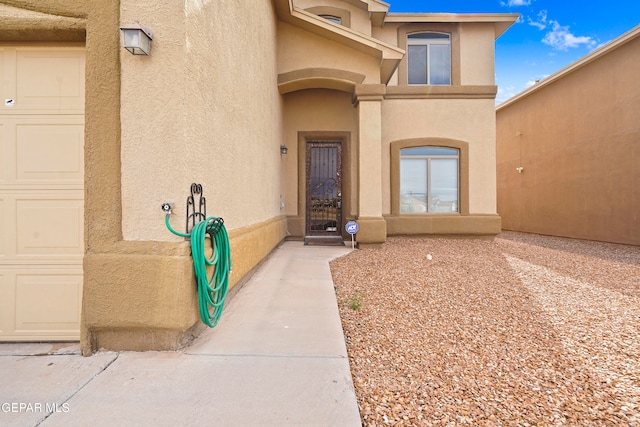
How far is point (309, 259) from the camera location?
6.37 meters

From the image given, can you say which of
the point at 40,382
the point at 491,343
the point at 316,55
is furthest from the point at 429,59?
the point at 40,382

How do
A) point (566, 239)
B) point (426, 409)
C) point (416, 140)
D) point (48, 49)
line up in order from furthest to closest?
point (566, 239) → point (416, 140) → point (48, 49) → point (426, 409)

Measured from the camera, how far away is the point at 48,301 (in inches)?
108

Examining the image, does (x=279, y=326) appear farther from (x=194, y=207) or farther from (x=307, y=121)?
(x=307, y=121)

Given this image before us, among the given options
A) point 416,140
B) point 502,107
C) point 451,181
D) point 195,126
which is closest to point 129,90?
point 195,126

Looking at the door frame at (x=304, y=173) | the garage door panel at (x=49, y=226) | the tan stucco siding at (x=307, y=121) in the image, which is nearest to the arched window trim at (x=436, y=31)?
the tan stucco siding at (x=307, y=121)

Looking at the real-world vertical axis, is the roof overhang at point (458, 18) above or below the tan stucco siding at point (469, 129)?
above

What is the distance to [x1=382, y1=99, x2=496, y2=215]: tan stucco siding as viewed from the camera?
28.6ft

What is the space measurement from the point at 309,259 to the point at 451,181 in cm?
512

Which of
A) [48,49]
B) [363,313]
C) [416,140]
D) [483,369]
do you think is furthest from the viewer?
[416,140]

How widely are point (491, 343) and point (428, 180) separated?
6517mm

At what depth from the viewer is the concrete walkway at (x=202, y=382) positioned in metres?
1.83

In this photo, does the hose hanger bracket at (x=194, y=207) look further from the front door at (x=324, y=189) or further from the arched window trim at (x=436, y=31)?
the arched window trim at (x=436, y=31)

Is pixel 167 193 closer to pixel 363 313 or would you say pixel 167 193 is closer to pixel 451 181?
pixel 363 313
